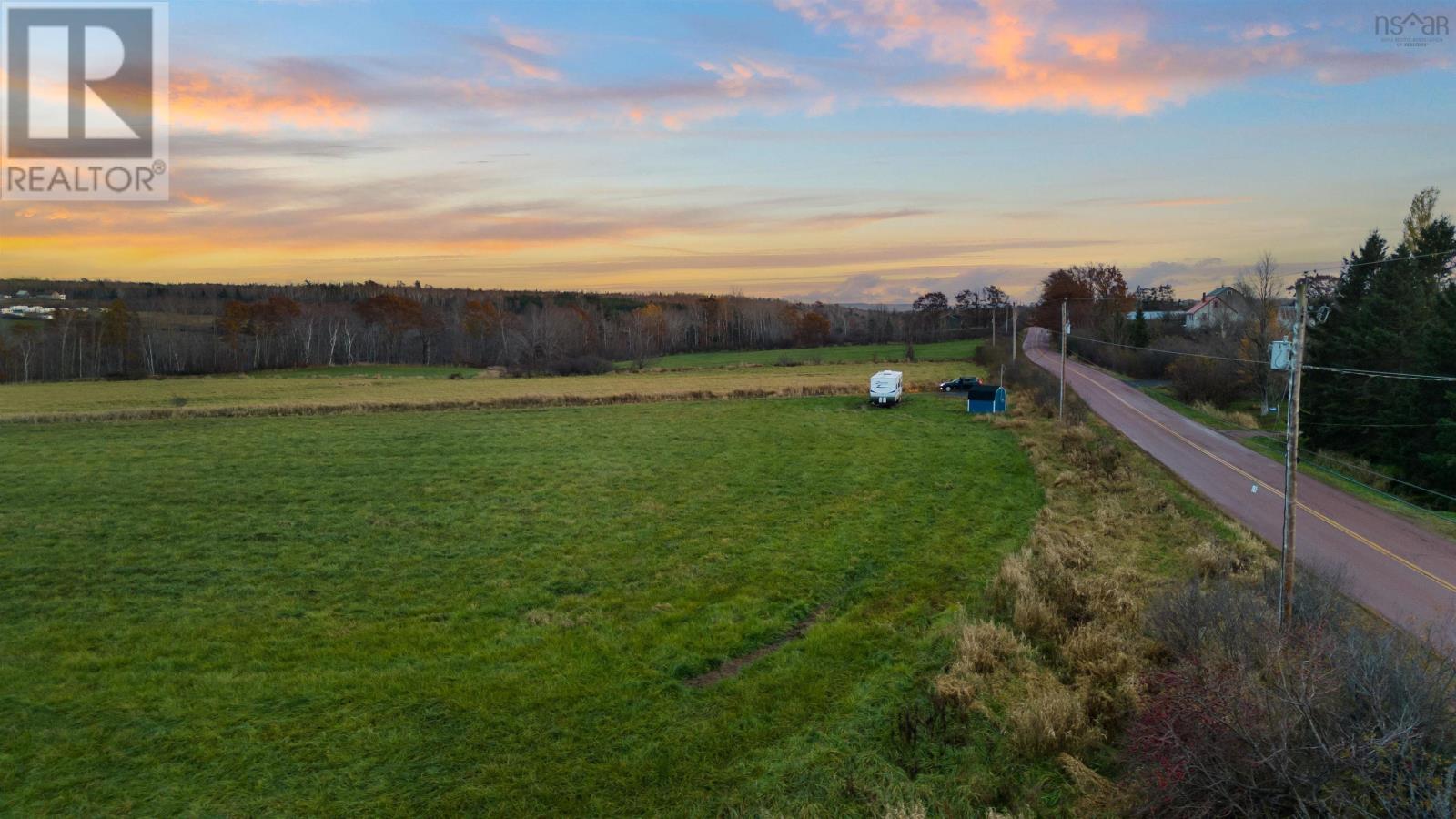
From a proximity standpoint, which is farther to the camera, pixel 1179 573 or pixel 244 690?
pixel 1179 573

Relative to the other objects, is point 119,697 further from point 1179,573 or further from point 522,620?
point 1179,573

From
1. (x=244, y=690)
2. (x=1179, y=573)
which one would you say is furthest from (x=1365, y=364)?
(x=244, y=690)

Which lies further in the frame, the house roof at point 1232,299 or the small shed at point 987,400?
the house roof at point 1232,299

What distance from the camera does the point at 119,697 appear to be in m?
10.1

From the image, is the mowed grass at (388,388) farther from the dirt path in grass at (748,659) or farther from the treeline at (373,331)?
the dirt path in grass at (748,659)

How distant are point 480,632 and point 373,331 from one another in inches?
4598

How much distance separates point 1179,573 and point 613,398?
40558mm

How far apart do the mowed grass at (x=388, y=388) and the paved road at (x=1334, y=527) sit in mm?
26749

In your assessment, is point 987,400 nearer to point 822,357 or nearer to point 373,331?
point 822,357

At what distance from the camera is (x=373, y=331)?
116812mm

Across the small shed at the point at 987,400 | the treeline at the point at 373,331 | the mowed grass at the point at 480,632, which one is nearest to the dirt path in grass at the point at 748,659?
the mowed grass at the point at 480,632

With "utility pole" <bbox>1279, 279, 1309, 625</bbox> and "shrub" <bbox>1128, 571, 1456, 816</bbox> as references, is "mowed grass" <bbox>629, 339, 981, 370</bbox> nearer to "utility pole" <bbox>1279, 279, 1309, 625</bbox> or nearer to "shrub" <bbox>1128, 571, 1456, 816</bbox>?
"utility pole" <bbox>1279, 279, 1309, 625</bbox>

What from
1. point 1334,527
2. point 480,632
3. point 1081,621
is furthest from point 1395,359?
point 480,632

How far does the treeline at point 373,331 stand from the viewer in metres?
89.9
